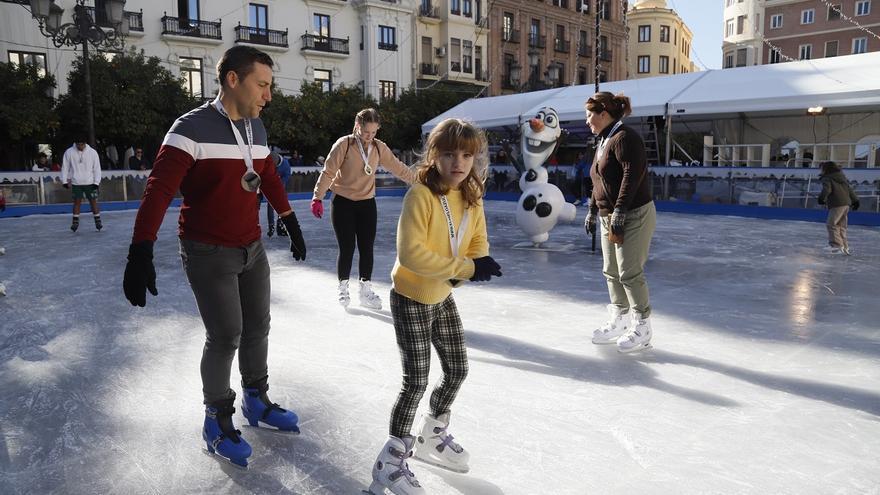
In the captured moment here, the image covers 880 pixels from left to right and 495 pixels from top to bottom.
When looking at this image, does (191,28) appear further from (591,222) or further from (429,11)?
(591,222)

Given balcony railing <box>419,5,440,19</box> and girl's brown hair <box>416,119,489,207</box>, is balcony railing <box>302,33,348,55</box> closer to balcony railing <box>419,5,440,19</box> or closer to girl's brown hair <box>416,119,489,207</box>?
balcony railing <box>419,5,440,19</box>

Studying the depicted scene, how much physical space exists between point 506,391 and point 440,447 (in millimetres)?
857

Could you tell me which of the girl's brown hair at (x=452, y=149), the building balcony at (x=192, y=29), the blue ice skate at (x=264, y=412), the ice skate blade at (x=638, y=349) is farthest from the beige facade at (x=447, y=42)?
the girl's brown hair at (x=452, y=149)

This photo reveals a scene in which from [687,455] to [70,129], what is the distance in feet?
65.5

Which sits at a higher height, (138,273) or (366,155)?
(366,155)

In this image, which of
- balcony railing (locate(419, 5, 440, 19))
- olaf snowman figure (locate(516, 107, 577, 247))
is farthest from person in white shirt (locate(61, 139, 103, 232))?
balcony railing (locate(419, 5, 440, 19))

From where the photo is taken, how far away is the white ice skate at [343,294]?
16.2ft

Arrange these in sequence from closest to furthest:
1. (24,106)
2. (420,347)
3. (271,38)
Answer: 1. (420,347)
2. (24,106)
3. (271,38)

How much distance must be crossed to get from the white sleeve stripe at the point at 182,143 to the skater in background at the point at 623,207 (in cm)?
226

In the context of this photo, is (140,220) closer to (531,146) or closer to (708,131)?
(531,146)

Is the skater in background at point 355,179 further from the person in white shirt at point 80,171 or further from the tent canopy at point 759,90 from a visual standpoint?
the tent canopy at point 759,90

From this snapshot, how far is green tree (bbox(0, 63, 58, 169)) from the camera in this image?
1644cm

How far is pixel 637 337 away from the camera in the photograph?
3.76 metres

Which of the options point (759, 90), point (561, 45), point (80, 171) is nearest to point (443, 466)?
point (80, 171)
